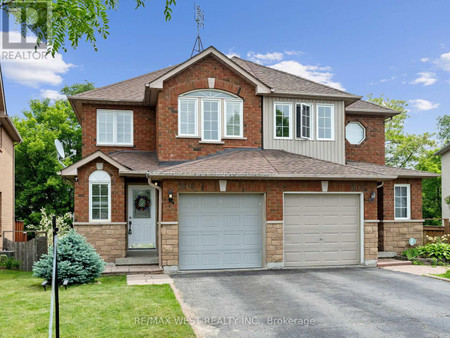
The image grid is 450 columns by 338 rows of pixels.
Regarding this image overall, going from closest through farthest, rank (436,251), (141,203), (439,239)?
(436,251) → (141,203) → (439,239)

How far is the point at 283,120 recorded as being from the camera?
15.1m

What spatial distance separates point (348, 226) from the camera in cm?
1349

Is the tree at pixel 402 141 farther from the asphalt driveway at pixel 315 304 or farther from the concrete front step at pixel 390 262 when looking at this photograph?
the asphalt driveway at pixel 315 304

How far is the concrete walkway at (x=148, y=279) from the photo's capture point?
10.6 m

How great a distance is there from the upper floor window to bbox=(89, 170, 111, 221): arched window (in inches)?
89.2

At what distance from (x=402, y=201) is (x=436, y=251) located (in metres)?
2.26

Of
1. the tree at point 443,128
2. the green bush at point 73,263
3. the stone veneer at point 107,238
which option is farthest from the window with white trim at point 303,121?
the tree at point 443,128

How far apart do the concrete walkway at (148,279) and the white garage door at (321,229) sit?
3.88 m

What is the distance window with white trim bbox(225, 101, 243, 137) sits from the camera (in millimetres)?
14508

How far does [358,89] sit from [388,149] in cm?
573

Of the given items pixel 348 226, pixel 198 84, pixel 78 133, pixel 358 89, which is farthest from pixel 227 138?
pixel 358 89

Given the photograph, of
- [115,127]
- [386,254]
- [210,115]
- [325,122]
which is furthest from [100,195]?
[386,254]

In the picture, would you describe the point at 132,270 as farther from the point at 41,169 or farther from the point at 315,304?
the point at 41,169

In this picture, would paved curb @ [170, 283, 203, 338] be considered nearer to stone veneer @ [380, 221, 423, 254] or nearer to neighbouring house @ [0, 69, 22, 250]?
stone veneer @ [380, 221, 423, 254]
